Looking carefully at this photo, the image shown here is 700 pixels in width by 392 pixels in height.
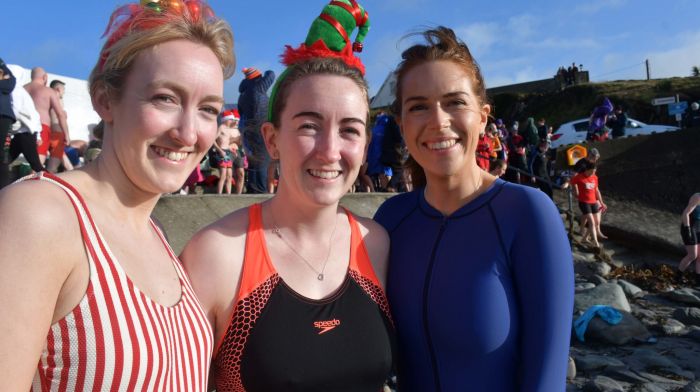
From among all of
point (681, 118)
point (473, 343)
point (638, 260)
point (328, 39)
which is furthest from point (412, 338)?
point (681, 118)

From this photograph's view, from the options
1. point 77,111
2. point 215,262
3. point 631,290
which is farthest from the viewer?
point 77,111

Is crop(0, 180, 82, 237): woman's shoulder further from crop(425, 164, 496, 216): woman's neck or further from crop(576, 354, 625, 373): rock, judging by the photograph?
crop(576, 354, 625, 373): rock

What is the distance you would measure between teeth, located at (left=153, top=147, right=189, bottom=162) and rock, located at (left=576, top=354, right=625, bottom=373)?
4975 mm

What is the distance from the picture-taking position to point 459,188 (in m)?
2.28

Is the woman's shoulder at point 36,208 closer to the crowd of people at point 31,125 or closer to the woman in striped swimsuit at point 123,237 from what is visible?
the woman in striped swimsuit at point 123,237

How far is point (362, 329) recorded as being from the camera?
195 cm

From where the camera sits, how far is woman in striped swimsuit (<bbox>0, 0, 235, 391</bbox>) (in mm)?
1075

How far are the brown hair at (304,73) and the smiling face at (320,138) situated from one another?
0.03 m

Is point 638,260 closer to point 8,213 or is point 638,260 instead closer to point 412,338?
point 412,338

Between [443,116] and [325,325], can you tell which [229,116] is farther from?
[325,325]

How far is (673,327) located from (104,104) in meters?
7.19

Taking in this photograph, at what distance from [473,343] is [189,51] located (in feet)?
4.54

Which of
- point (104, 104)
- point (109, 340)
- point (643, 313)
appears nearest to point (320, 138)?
point (104, 104)

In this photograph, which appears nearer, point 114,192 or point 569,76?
point 114,192
